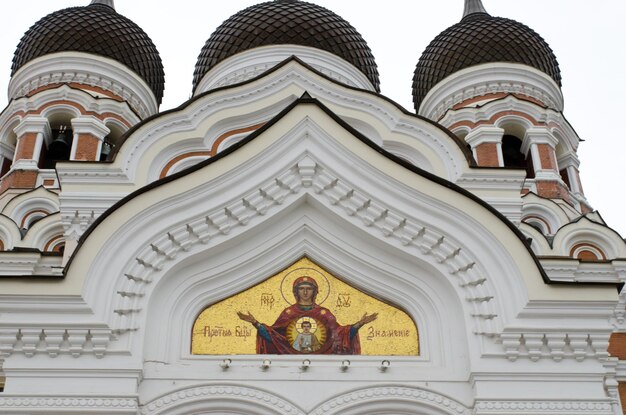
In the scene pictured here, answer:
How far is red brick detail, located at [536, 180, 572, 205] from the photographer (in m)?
14.0

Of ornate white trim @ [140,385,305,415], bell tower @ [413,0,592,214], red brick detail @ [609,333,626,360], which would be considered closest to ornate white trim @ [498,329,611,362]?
ornate white trim @ [140,385,305,415]

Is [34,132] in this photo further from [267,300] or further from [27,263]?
[267,300]

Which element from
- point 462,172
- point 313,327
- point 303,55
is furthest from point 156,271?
point 303,55

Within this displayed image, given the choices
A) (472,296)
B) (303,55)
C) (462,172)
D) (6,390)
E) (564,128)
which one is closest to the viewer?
(6,390)

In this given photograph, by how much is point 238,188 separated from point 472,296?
2206 mm

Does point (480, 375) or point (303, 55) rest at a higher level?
point (303, 55)

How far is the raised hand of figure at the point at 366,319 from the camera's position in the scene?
774 cm

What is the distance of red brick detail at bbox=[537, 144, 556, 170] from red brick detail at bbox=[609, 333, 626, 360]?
412 centimetres

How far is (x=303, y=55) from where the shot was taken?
14.6 meters

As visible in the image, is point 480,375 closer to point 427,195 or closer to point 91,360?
point 427,195

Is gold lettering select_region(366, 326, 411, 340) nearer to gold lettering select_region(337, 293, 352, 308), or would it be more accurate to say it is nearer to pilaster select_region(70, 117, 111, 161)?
gold lettering select_region(337, 293, 352, 308)

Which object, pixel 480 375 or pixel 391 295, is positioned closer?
pixel 480 375

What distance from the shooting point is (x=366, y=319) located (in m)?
7.77

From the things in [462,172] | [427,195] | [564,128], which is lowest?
[427,195]
